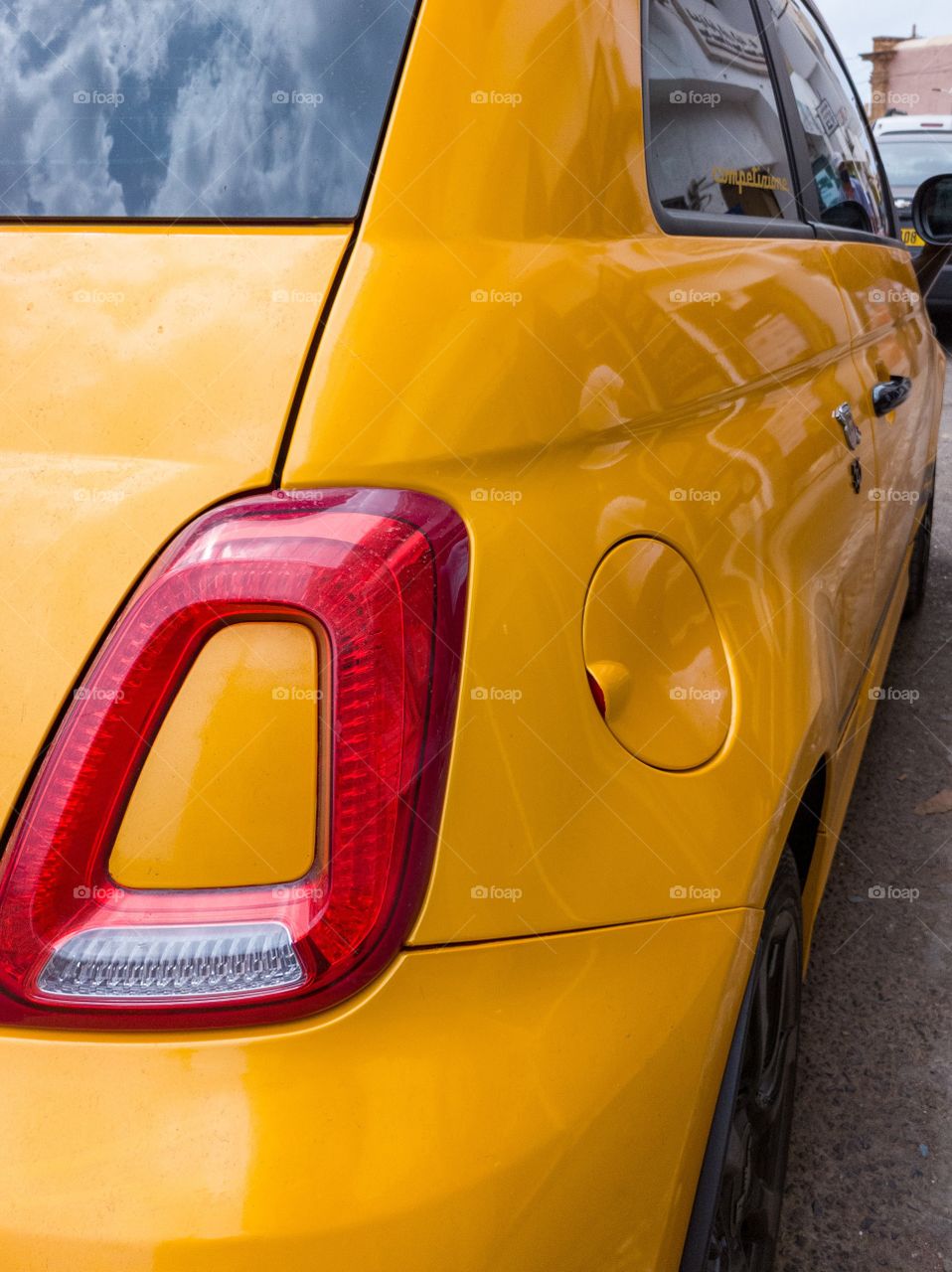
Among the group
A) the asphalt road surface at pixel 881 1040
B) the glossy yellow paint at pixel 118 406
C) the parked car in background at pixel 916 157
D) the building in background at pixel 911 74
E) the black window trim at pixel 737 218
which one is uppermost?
the building in background at pixel 911 74

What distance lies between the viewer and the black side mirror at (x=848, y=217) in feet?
7.93

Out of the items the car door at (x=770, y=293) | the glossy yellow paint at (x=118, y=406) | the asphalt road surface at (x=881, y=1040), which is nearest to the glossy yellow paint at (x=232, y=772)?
the glossy yellow paint at (x=118, y=406)

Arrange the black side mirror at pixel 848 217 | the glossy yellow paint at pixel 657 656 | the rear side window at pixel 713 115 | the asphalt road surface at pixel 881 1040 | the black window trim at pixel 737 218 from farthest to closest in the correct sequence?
the black side mirror at pixel 848 217, the asphalt road surface at pixel 881 1040, the rear side window at pixel 713 115, the black window trim at pixel 737 218, the glossy yellow paint at pixel 657 656

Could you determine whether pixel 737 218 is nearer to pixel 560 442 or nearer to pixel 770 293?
pixel 770 293

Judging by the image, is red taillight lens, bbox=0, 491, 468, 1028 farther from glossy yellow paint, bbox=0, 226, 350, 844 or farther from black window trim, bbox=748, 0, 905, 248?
black window trim, bbox=748, 0, 905, 248

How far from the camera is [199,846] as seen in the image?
1012 millimetres

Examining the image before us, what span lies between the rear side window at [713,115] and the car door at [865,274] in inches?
5.7

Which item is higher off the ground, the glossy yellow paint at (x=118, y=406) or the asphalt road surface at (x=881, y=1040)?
the glossy yellow paint at (x=118, y=406)

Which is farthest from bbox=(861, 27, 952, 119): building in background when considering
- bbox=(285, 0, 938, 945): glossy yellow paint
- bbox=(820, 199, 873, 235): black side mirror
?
bbox=(285, 0, 938, 945): glossy yellow paint

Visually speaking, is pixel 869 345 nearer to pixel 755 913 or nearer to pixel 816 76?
Answer: pixel 816 76

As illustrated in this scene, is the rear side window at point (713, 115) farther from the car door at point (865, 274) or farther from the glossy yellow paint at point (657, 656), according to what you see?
the glossy yellow paint at point (657, 656)

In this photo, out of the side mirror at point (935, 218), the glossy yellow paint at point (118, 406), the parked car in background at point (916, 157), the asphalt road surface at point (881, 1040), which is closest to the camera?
the glossy yellow paint at point (118, 406)

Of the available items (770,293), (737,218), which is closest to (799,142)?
(737,218)

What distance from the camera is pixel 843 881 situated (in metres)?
2.89
